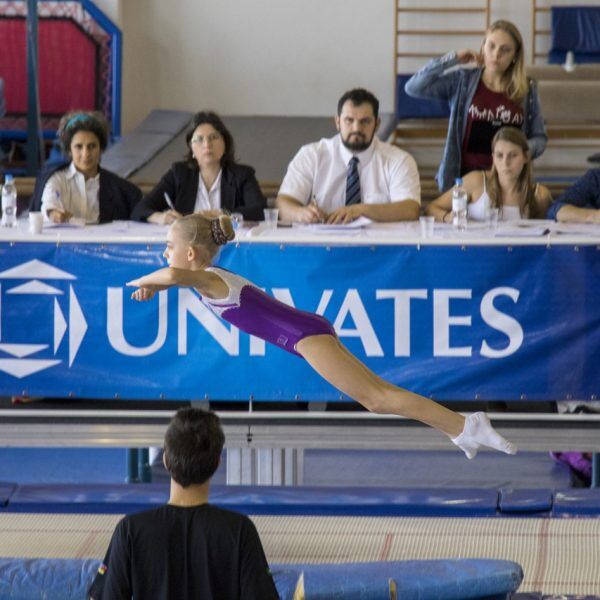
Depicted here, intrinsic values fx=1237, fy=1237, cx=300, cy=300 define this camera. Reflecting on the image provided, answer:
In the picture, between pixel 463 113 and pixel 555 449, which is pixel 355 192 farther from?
pixel 555 449

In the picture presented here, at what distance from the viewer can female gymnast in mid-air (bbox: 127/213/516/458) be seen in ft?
13.6

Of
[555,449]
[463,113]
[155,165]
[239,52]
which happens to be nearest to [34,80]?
[155,165]

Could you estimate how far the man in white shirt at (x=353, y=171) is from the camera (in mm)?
6254

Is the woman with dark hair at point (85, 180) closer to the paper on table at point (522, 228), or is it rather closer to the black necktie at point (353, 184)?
the black necktie at point (353, 184)

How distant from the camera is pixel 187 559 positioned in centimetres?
283

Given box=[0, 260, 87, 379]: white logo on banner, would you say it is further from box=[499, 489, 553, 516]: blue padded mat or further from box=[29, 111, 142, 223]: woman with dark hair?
box=[499, 489, 553, 516]: blue padded mat

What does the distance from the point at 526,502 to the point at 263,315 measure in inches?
44.0

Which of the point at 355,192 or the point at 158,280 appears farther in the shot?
the point at 355,192

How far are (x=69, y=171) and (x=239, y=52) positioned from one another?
545 centimetres

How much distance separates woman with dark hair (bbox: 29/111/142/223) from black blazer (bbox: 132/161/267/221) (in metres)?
0.21

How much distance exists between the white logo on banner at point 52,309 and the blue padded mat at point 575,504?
2.31 metres

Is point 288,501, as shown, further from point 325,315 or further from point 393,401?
point 325,315

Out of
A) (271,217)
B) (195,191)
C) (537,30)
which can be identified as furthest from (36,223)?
(537,30)

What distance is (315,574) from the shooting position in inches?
123
